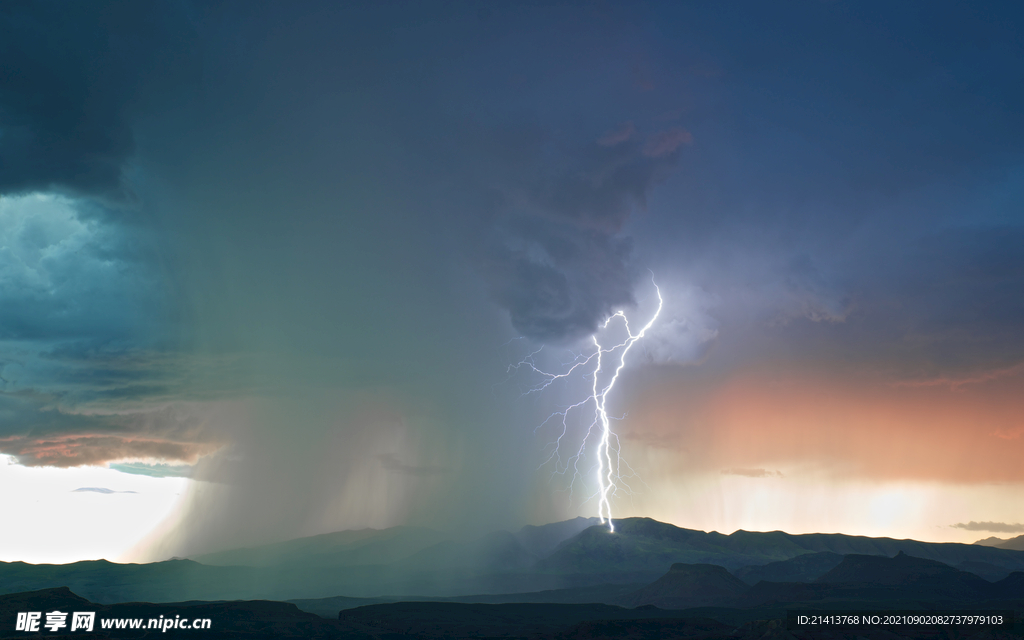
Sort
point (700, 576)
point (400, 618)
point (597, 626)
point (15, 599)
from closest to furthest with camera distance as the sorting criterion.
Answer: point (15, 599) → point (597, 626) → point (400, 618) → point (700, 576)

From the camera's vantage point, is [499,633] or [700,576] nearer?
[499,633]

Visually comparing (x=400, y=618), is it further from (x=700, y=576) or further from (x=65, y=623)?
(x=700, y=576)

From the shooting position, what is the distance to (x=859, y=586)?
543 feet

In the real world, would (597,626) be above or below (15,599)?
below

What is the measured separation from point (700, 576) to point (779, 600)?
23.5m

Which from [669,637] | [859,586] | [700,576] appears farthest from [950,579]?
[669,637]

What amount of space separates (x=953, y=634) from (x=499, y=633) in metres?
71.8

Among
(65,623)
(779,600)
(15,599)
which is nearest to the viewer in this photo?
(65,623)

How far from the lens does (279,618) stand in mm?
104125

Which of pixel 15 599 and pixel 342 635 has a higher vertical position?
pixel 15 599

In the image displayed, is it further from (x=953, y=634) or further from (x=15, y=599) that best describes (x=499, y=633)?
(x=15, y=599)

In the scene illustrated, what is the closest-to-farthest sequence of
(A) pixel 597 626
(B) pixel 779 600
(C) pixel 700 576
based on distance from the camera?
1. (A) pixel 597 626
2. (B) pixel 779 600
3. (C) pixel 700 576

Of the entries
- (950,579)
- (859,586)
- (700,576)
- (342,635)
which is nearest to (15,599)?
(342,635)

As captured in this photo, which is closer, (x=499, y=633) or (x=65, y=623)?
(x=65, y=623)
